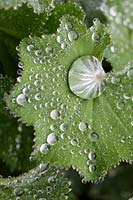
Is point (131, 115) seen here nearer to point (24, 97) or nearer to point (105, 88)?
point (105, 88)

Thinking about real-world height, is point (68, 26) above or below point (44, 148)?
above

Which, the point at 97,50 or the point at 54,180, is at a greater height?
the point at 97,50

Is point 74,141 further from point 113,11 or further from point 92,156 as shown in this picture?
point 113,11

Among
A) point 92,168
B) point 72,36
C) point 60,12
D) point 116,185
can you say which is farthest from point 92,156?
point 116,185

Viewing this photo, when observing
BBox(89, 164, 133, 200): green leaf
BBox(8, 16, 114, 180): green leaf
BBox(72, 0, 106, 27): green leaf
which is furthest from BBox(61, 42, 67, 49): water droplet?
BBox(89, 164, 133, 200): green leaf

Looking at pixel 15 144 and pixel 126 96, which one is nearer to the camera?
pixel 126 96

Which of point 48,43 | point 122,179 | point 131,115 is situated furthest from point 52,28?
point 122,179

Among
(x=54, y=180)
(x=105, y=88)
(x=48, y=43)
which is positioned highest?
(x=48, y=43)
